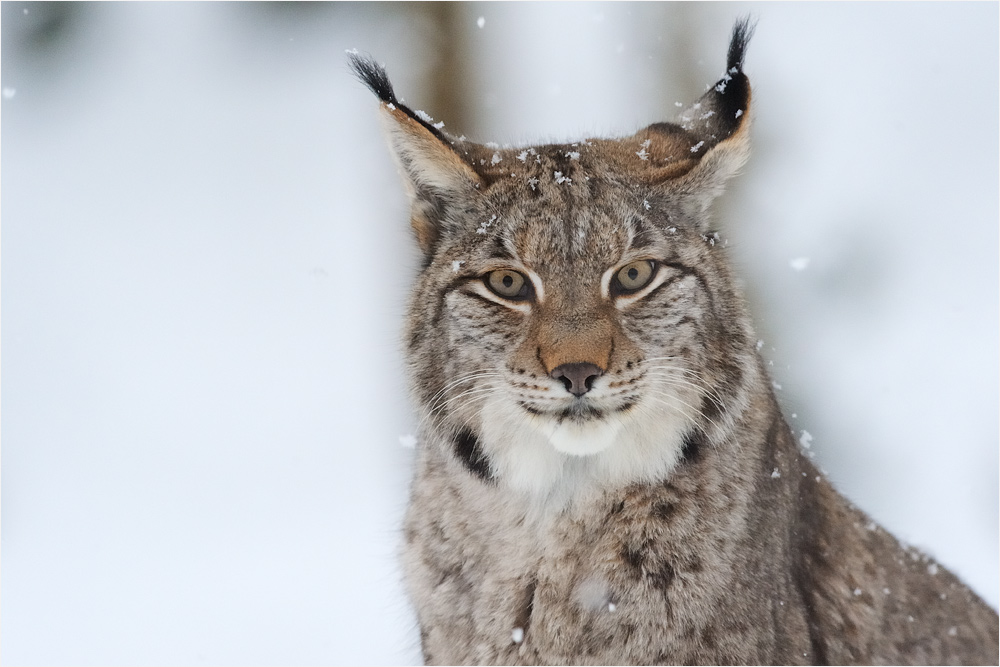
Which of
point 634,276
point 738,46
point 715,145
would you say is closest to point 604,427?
point 634,276

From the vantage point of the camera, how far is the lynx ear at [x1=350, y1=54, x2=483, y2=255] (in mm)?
3076

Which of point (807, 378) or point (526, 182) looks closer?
point (526, 182)

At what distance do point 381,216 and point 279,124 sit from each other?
5.84 ft

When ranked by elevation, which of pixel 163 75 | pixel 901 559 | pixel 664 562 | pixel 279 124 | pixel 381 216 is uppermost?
pixel 163 75

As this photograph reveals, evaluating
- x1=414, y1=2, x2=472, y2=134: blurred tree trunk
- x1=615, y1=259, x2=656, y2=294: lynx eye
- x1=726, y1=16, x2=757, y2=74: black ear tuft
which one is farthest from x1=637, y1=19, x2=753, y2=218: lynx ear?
x1=414, y1=2, x2=472, y2=134: blurred tree trunk

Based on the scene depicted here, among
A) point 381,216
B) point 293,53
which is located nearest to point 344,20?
point 293,53

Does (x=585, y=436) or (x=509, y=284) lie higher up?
(x=509, y=284)

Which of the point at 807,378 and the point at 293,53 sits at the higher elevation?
the point at 293,53

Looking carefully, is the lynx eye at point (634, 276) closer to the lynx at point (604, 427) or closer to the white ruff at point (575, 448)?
the lynx at point (604, 427)

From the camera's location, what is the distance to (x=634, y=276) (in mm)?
2939

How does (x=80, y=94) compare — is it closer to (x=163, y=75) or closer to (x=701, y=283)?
(x=163, y=75)

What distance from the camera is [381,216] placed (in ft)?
21.7

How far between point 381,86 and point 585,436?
1.36 metres

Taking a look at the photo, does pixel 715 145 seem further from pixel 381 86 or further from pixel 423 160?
pixel 381 86
